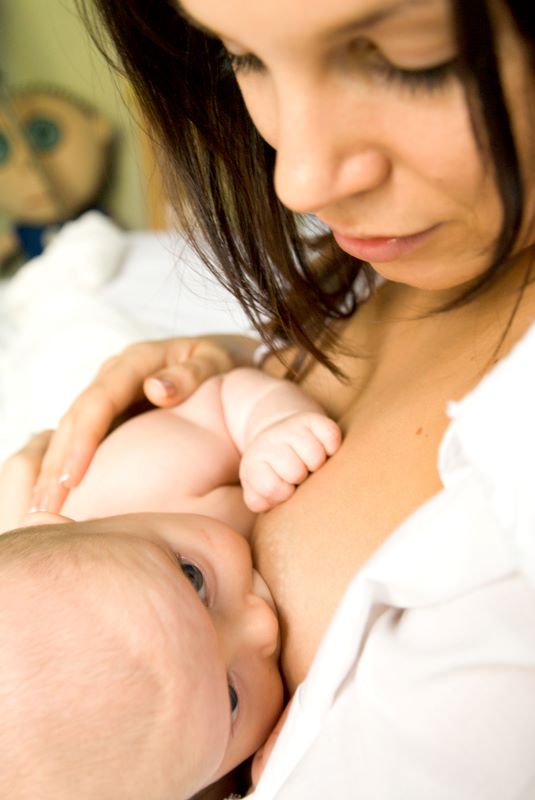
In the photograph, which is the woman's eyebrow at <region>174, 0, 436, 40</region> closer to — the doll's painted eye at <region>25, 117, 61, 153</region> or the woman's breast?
the woman's breast

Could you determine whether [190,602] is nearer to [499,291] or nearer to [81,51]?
[499,291]

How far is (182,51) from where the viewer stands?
0.81 meters

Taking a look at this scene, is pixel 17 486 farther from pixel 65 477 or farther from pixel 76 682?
pixel 76 682

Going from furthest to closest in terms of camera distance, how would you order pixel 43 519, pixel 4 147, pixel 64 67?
pixel 64 67, pixel 4 147, pixel 43 519

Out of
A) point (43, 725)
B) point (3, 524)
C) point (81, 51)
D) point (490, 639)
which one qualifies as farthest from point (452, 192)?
point (81, 51)

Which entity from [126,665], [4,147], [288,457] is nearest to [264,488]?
[288,457]

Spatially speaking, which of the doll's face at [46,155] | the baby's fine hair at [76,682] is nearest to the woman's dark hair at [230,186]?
the baby's fine hair at [76,682]

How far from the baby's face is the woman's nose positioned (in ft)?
1.36

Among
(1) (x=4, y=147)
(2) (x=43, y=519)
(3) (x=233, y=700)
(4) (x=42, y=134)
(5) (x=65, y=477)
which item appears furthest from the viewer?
(4) (x=42, y=134)

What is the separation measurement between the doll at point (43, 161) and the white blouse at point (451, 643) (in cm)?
216

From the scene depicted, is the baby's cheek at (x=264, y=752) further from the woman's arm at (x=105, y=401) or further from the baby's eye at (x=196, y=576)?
the woman's arm at (x=105, y=401)

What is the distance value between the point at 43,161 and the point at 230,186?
1.78 m

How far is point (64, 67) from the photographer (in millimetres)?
2672

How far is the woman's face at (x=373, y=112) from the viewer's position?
510 mm
